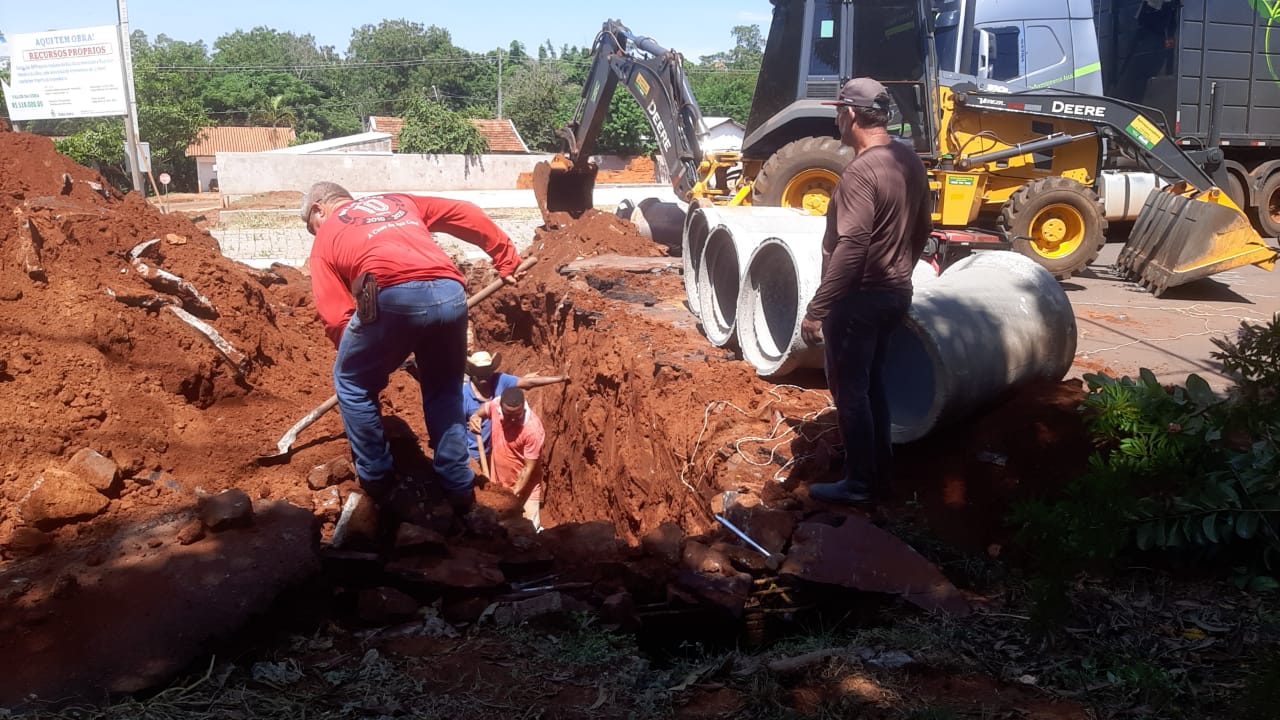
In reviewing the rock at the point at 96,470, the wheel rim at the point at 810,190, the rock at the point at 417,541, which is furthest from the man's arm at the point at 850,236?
the wheel rim at the point at 810,190

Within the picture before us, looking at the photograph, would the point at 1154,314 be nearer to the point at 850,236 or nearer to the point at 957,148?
the point at 957,148

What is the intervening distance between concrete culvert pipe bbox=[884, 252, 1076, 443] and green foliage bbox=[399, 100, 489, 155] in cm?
3145

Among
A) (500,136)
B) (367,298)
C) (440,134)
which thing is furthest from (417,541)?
(500,136)

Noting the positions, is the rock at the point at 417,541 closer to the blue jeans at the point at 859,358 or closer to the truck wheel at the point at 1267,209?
the blue jeans at the point at 859,358

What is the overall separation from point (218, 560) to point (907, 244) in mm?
3076

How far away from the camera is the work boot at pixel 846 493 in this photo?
163 inches

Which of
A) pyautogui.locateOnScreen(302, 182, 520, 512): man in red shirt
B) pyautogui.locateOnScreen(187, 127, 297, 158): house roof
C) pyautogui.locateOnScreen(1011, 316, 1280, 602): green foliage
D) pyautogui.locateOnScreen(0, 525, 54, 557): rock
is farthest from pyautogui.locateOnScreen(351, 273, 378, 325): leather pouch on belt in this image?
pyautogui.locateOnScreen(187, 127, 297, 158): house roof

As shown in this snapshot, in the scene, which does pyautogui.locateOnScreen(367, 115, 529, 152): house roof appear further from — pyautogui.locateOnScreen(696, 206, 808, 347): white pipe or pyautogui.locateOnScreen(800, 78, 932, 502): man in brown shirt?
pyautogui.locateOnScreen(800, 78, 932, 502): man in brown shirt

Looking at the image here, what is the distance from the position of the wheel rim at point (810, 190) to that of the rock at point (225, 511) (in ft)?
23.8

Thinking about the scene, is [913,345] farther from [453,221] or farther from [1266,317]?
[1266,317]

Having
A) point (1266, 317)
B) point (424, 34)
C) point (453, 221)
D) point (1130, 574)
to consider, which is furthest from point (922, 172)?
point (424, 34)

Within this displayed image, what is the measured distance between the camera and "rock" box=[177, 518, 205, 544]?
3.46 meters

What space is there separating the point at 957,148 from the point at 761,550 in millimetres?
8408

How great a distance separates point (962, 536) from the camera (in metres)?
3.96
